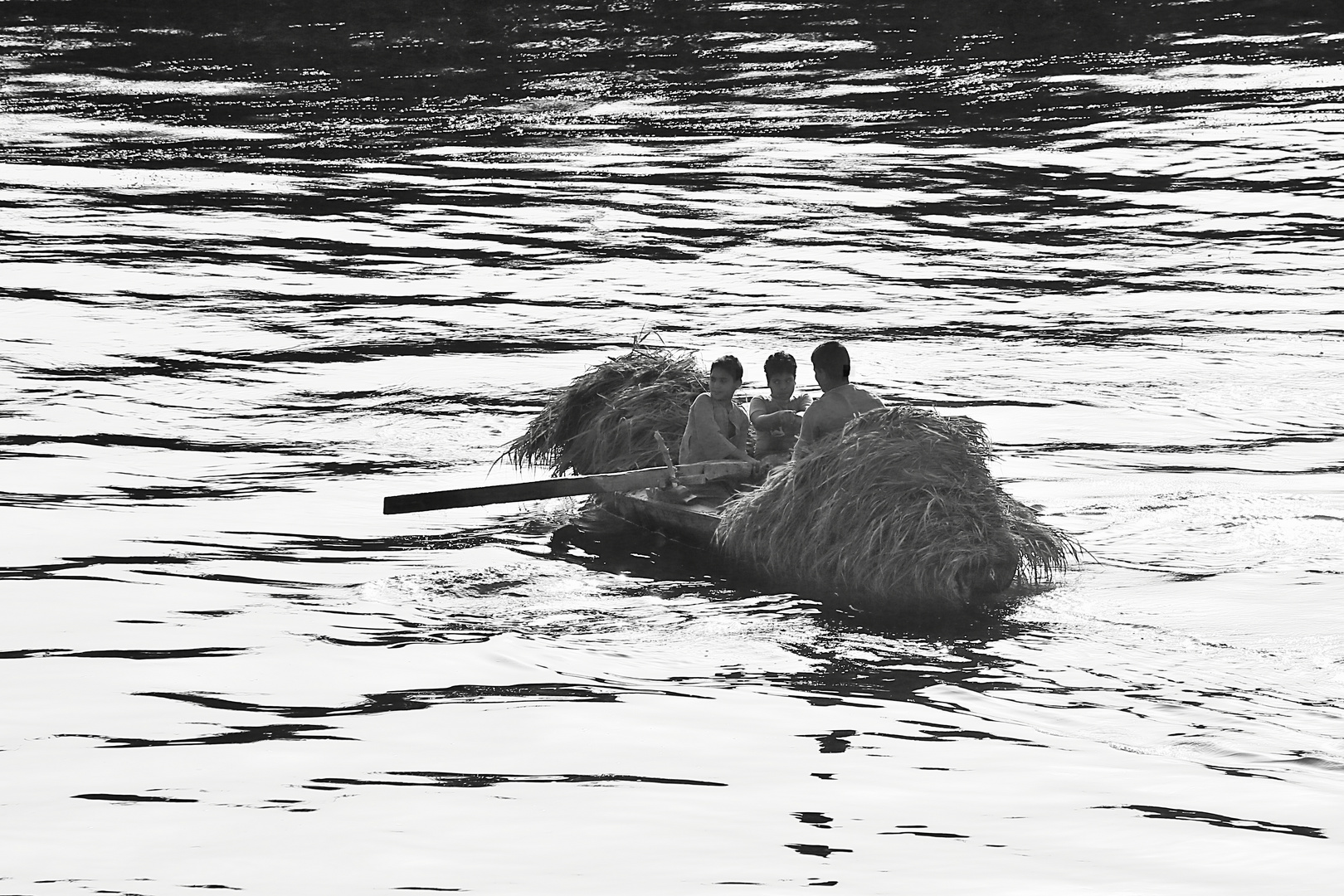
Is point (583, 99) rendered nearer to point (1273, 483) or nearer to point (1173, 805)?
point (1273, 483)

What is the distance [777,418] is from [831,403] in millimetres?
1414

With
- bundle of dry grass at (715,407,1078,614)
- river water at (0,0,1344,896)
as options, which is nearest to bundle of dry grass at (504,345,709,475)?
river water at (0,0,1344,896)

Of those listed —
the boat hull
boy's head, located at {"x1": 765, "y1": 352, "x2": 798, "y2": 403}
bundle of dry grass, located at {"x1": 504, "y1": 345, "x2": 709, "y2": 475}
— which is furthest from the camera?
bundle of dry grass, located at {"x1": 504, "y1": 345, "x2": 709, "y2": 475}

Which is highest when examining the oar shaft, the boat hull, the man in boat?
the man in boat

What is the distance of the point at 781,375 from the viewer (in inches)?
541

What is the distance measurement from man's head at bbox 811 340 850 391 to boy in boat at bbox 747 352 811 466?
1111 millimetres

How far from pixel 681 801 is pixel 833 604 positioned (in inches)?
129

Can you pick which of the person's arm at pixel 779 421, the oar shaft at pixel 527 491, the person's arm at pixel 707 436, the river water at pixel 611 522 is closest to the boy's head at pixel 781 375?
the person's arm at pixel 779 421

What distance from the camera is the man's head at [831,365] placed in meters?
12.5

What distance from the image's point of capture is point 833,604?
11625 mm

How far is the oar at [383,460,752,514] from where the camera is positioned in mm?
13102

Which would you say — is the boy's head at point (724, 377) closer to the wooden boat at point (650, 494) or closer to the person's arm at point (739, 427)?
the person's arm at point (739, 427)

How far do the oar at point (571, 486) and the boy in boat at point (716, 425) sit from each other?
0.61 feet

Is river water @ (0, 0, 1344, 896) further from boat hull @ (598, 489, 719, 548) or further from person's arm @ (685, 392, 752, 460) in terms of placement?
person's arm @ (685, 392, 752, 460)
